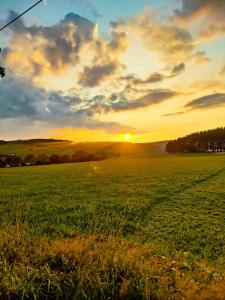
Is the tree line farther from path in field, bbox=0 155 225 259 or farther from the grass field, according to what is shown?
the grass field

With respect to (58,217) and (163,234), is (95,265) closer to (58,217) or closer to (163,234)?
(163,234)

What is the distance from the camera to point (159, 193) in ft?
79.9

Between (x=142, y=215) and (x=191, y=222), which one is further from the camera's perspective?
(x=142, y=215)

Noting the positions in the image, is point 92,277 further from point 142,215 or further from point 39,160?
point 39,160

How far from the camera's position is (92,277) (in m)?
6.77

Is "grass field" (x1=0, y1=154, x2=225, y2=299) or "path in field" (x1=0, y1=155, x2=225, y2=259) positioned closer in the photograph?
"grass field" (x1=0, y1=154, x2=225, y2=299)

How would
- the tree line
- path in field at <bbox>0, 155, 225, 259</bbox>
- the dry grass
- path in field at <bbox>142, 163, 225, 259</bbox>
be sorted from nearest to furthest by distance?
the dry grass
path in field at <bbox>142, 163, 225, 259</bbox>
path in field at <bbox>0, 155, 225, 259</bbox>
the tree line

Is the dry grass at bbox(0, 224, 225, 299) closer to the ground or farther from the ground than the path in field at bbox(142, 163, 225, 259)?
farther from the ground

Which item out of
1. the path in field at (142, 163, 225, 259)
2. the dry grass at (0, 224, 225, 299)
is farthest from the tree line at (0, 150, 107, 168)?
the dry grass at (0, 224, 225, 299)

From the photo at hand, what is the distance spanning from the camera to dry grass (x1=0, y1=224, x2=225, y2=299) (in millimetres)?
6297

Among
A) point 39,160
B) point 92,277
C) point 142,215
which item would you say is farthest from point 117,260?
point 39,160

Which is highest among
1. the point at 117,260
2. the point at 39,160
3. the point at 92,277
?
the point at 117,260

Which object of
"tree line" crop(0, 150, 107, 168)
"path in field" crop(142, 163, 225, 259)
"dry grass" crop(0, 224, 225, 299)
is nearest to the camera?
"dry grass" crop(0, 224, 225, 299)

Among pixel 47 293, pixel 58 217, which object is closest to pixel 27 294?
pixel 47 293
